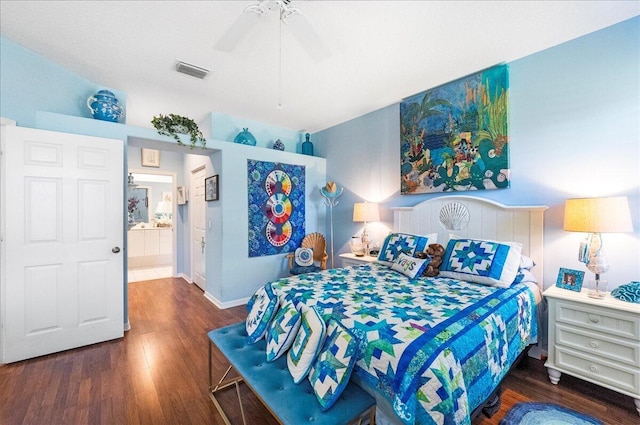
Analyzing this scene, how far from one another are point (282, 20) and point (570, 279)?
10.1 ft

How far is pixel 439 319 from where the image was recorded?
157 centimetres

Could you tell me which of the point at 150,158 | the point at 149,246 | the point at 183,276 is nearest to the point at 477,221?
the point at 183,276

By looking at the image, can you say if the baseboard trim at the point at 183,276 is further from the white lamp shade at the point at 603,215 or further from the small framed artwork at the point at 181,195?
the white lamp shade at the point at 603,215

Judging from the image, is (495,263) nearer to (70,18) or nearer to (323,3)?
(323,3)

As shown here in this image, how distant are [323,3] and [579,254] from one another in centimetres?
279

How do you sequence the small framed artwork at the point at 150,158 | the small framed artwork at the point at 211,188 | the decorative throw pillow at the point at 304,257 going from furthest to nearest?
the small framed artwork at the point at 150,158, the decorative throw pillow at the point at 304,257, the small framed artwork at the point at 211,188

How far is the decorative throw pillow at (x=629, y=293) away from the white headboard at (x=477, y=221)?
553mm

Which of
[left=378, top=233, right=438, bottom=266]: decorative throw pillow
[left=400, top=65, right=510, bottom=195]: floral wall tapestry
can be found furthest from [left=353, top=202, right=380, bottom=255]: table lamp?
[left=378, top=233, right=438, bottom=266]: decorative throw pillow

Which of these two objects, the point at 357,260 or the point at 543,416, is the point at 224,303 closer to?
the point at 357,260

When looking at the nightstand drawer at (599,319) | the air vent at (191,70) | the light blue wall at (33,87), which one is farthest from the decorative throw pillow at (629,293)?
the light blue wall at (33,87)

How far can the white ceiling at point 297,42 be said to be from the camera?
2.00 metres

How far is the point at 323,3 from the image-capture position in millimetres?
1948

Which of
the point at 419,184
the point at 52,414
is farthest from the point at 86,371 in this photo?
the point at 419,184

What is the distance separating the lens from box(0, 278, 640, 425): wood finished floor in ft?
5.70
